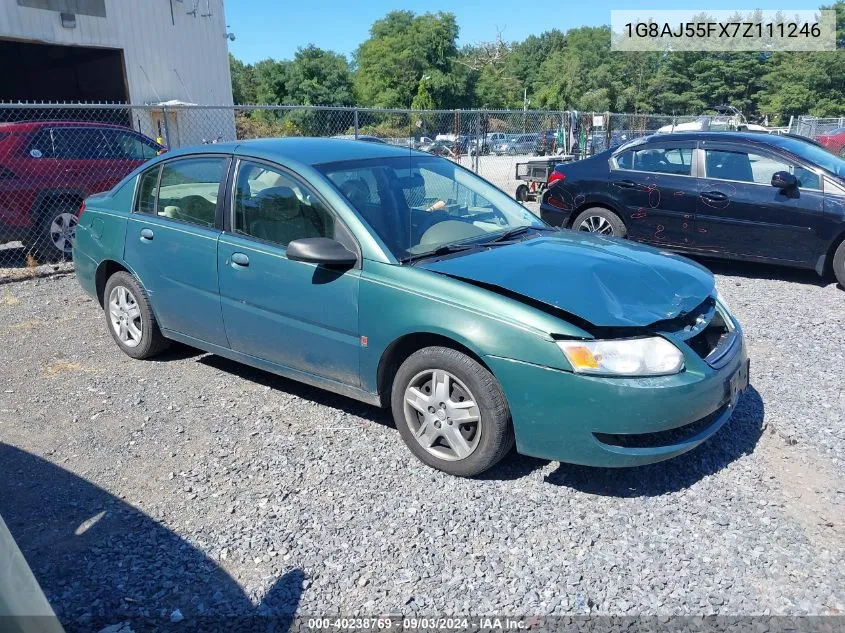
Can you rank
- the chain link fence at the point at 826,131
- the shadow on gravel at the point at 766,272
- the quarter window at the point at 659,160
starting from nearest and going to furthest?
1. the shadow on gravel at the point at 766,272
2. the quarter window at the point at 659,160
3. the chain link fence at the point at 826,131

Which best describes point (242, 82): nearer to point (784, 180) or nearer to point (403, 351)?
point (784, 180)

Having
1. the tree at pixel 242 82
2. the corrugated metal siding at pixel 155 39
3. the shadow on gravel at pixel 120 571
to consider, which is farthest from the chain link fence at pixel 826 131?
the tree at pixel 242 82

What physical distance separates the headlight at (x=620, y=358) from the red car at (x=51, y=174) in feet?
24.8

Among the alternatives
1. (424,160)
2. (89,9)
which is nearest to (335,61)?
(89,9)

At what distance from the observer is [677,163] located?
8.00m

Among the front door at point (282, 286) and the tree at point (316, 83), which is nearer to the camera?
the front door at point (282, 286)

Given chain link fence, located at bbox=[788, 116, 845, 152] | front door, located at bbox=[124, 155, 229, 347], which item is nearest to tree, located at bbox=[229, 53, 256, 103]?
chain link fence, located at bbox=[788, 116, 845, 152]

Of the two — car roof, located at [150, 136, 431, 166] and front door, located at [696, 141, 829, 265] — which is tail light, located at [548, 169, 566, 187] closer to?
front door, located at [696, 141, 829, 265]

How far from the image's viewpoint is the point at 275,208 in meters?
4.21

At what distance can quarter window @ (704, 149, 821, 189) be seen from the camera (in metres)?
7.25

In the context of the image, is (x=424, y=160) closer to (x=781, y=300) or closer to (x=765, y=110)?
(x=781, y=300)

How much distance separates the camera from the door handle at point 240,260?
13.8ft

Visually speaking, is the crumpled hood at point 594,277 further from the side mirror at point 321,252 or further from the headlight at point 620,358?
the side mirror at point 321,252

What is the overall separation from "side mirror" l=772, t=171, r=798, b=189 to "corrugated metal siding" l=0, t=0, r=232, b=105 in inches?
705
